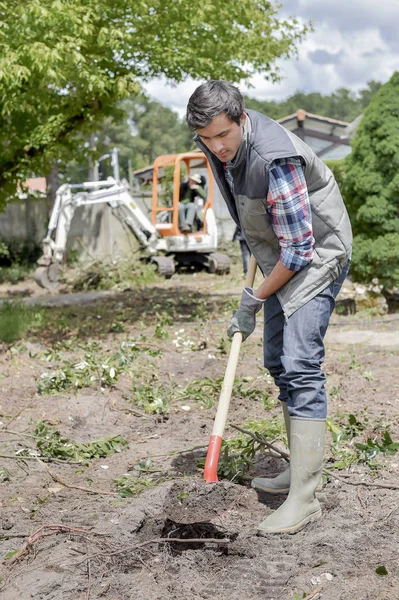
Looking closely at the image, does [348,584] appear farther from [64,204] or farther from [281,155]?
[64,204]

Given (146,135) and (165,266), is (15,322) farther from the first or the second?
(146,135)

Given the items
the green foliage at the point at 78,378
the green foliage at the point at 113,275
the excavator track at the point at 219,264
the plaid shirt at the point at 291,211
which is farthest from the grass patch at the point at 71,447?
the excavator track at the point at 219,264

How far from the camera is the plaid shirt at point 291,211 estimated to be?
9.86 ft

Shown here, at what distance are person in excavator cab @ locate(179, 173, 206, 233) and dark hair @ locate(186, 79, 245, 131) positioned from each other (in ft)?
41.1

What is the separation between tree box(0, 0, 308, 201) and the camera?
655 cm

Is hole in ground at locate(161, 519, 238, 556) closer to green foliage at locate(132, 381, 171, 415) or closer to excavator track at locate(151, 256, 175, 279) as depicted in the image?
green foliage at locate(132, 381, 171, 415)

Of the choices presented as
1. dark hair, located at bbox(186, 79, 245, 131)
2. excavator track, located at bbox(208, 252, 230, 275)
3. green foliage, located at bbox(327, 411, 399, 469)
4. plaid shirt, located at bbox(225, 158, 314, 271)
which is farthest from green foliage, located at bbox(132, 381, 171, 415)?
excavator track, located at bbox(208, 252, 230, 275)

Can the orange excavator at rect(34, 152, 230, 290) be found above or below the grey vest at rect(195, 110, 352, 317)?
below

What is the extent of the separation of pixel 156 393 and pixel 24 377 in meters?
1.34

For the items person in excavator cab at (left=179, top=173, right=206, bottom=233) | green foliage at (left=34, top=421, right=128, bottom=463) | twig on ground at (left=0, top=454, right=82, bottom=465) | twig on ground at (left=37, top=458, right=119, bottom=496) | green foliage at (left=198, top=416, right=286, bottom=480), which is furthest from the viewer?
person in excavator cab at (left=179, top=173, right=206, bottom=233)

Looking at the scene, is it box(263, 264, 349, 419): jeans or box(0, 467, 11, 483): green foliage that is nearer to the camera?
box(263, 264, 349, 419): jeans

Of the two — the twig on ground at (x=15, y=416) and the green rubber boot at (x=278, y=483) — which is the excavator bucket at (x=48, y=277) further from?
the green rubber boot at (x=278, y=483)

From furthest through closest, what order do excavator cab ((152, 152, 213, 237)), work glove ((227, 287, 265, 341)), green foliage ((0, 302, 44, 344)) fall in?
1. excavator cab ((152, 152, 213, 237))
2. green foliage ((0, 302, 44, 344))
3. work glove ((227, 287, 265, 341))

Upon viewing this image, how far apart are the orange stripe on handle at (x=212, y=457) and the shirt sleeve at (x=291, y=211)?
0.88m
